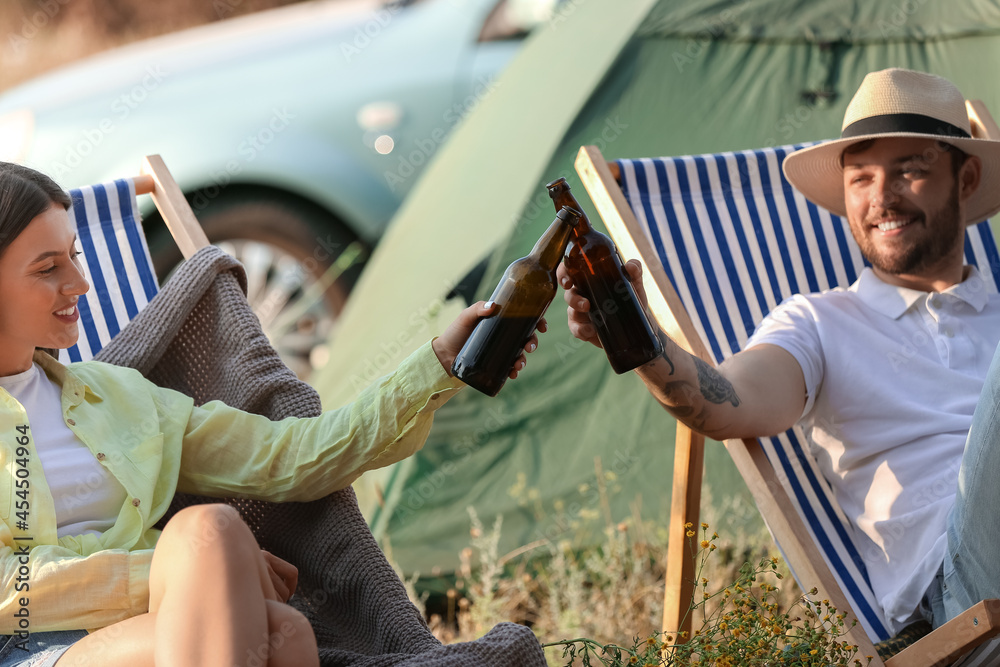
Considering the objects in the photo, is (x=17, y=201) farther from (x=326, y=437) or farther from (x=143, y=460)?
(x=326, y=437)

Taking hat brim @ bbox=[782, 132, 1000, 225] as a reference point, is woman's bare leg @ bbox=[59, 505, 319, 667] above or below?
below

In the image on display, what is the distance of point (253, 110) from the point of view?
13.4ft

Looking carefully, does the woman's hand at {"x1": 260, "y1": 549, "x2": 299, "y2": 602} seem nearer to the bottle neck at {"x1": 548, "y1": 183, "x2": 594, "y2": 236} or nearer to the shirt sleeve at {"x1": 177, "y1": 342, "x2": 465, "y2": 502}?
the shirt sleeve at {"x1": 177, "y1": 342, "x2": 465, "y2": 502}

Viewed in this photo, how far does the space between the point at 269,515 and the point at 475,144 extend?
1.88 metres

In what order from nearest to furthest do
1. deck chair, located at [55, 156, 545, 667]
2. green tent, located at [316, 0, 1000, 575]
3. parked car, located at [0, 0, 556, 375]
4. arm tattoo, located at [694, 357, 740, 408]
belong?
deck chair, located at [55, 156, 545, 667], arm tattoo, located at [694, 357, 740, 408], green tent, located at [316, 0, 1000, 575], parked car, located at [0, 0, 556, 375]

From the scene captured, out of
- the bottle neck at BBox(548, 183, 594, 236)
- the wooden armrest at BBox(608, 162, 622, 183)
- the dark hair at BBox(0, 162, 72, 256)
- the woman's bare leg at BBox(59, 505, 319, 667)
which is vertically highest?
the wooden armrest at BBox(608, 162, 622, 183)

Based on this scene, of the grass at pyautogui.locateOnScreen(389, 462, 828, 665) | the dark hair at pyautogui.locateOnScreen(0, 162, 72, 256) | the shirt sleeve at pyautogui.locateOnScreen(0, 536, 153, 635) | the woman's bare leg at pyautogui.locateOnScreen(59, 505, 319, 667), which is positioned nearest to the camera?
the woman's bare leg at pyautogui.locateOnScreen(59, 505, 319, 667)

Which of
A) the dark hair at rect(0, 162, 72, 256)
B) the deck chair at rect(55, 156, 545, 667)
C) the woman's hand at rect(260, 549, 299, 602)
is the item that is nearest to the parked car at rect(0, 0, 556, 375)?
the deck chair at rect(55, 156, 545, 667)

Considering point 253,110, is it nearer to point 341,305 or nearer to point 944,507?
point 341,305

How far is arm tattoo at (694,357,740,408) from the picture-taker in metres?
2.06

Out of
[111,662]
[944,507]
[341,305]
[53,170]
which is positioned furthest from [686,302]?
[53,170]

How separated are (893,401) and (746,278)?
1.92 feet

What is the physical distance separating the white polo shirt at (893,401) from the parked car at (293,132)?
2.04m

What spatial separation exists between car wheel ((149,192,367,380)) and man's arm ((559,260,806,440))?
2.24 metres
